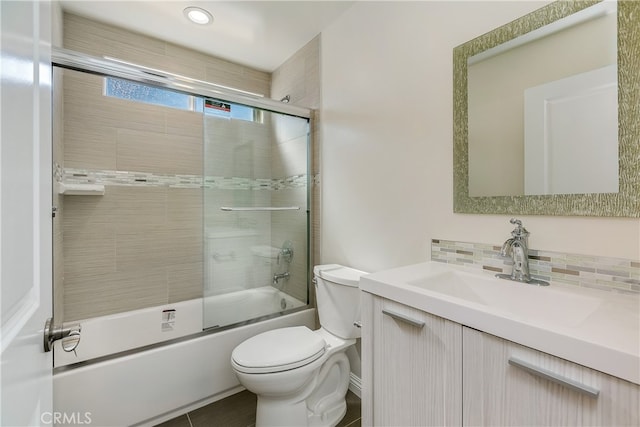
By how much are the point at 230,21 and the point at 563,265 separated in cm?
229

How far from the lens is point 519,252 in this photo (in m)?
1.00

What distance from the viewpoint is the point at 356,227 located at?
5.89 ft

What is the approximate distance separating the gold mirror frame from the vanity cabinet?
1.89ft

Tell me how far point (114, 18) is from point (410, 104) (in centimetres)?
207

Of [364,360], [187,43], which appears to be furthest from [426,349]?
[187,43]

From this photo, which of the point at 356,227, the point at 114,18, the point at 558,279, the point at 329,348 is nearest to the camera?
the point at 558,279

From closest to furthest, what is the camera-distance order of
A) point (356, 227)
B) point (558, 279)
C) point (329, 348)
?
1. point (558, 279)
2. point (329, 348)
3. point (356, 227)

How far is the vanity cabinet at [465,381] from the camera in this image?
558mm

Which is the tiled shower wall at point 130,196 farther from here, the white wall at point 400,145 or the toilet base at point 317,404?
the toilet base at point 317,404

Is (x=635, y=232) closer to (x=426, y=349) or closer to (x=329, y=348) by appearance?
(x=426, y=349)

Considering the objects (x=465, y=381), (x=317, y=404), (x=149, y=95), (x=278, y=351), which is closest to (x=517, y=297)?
(x=465, y=381)

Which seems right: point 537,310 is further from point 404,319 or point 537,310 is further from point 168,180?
point 168,180

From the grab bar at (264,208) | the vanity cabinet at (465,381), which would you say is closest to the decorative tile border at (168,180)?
the grab bar at (264,208)

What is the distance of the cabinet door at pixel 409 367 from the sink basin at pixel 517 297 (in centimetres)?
13
